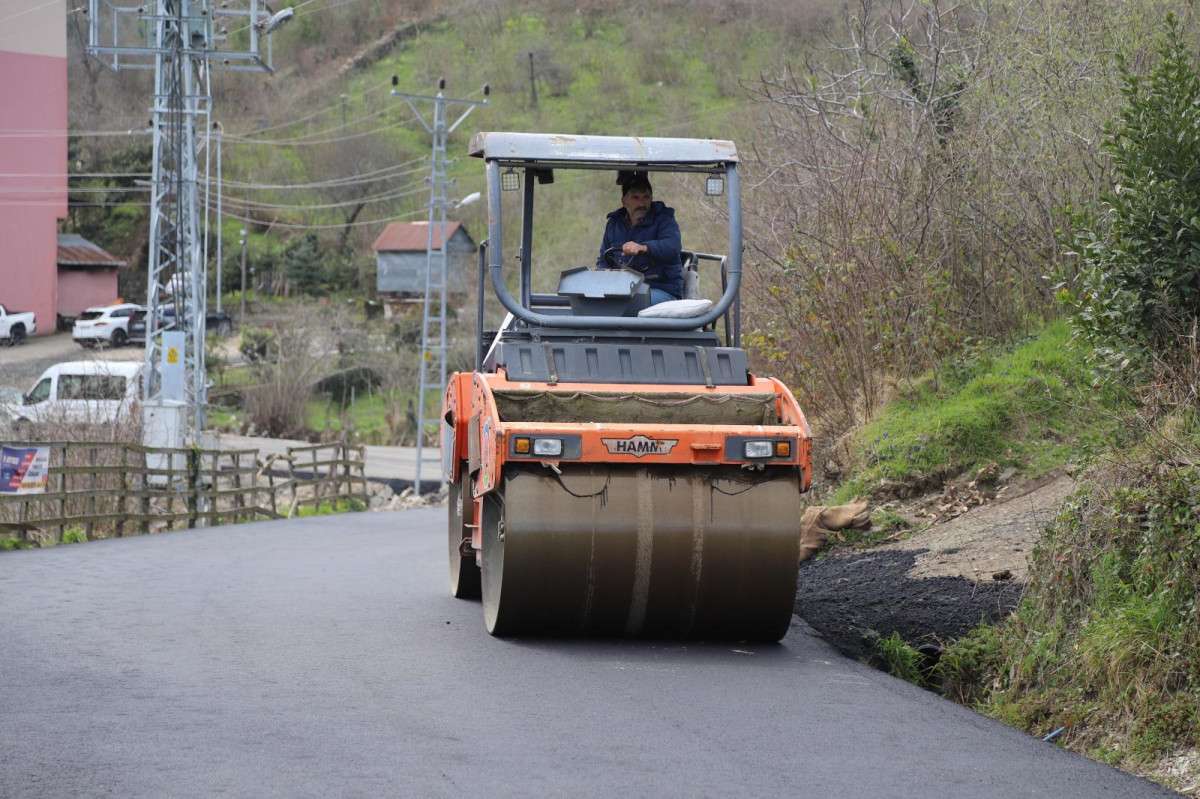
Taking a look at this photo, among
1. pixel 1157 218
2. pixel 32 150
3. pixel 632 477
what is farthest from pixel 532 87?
pixel 632 477

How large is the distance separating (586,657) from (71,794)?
3639 mm

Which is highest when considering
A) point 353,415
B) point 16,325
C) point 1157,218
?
point 1157,218

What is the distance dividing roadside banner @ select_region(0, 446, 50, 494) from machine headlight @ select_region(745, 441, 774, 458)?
14.3 meters

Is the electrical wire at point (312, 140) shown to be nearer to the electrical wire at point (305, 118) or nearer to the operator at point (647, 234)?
the electrical wire at point (305, 118)

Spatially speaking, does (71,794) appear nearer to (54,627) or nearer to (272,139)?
(54,627)

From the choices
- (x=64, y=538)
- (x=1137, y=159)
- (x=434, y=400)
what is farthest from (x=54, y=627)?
(x=434, y=400)

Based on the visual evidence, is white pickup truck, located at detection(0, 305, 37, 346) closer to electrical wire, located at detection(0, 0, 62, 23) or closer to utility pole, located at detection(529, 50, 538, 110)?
electrical wire, located at detection(0, 0, 62, 23)

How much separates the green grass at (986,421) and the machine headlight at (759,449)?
15.9 feet

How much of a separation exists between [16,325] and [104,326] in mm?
4821

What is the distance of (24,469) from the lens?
2092 cm

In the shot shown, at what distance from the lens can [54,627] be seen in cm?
1017

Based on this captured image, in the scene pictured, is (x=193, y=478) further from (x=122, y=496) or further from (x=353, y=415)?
(x=353, y=415)

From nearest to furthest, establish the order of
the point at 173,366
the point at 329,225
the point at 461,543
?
1. the point at 461,543
2. the point at 173,366
3. the point at 329,225

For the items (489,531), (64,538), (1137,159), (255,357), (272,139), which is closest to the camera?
(489,531)
